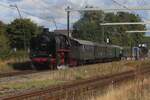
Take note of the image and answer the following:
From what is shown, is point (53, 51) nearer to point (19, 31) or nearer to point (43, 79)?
Result: point (43, 79)

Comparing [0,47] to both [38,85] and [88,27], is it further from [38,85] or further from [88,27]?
[88,27]

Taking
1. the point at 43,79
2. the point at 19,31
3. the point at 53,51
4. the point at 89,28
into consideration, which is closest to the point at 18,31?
the point at 19,31

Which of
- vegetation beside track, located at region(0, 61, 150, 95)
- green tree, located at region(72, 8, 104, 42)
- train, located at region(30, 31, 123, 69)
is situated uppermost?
green tree, located at region(72, 8, 104, 42)

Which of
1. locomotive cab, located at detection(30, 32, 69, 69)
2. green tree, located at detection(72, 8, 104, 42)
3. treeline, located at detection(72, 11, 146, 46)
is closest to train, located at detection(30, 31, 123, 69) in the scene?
locomotive cab, located at detection(30, 32, 69, 69)

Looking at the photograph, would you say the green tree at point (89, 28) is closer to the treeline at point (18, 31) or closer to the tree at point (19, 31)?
the tree at point (19, 31)

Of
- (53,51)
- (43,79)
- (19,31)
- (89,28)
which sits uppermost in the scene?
(89,28)

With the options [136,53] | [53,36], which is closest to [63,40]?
[53,36]

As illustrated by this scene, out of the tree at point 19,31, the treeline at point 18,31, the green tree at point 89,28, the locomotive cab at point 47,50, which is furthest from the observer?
the green tree at point 89,28

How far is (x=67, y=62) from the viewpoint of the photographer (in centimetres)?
4341

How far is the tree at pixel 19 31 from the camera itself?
333 feet

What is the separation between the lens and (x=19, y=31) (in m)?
102

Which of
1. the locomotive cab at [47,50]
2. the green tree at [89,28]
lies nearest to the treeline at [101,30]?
the green tree at [89,28]

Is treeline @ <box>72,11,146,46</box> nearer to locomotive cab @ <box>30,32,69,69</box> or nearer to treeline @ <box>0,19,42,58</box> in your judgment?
treeline @ <box>0,19,42,58</box>

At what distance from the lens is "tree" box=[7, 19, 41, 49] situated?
3994 inches
